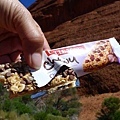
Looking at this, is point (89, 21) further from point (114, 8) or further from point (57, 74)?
point (57, 74)

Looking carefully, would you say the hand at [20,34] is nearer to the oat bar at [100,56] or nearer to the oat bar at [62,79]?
the oat bar at [62,79]

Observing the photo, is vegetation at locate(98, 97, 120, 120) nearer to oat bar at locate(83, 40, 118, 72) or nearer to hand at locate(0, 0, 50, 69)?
hand at locate(0, 0, 50, 69)

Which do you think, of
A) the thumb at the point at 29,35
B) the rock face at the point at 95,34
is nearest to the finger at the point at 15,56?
the thumb at the point at 29,35

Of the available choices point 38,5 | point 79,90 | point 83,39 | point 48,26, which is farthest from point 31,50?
point 38,5

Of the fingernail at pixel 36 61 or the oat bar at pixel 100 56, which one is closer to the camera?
the fingernail at pixel 36 61

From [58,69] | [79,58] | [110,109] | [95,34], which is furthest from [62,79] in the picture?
[95,34]
